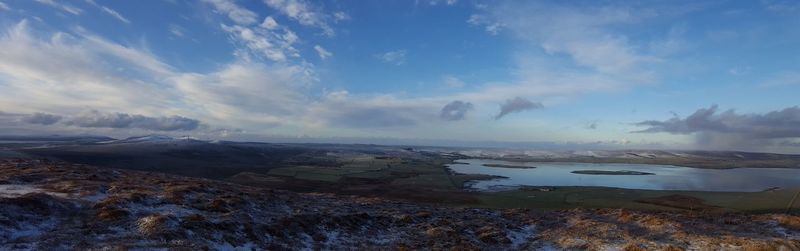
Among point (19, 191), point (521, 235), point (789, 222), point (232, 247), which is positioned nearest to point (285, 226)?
point (232, 247)

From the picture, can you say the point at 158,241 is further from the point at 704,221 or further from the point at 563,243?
the point at 704,221

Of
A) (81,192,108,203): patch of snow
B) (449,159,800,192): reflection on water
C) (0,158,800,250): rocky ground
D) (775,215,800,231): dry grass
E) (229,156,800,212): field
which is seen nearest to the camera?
(0,158,800,250): rocky ground

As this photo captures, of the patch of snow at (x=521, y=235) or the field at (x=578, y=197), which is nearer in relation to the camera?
the patch of snow at (x=521, y=235)

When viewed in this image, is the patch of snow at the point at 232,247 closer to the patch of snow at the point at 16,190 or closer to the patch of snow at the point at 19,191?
the patch of snow at the point at 19,191

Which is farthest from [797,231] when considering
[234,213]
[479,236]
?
[234,213]

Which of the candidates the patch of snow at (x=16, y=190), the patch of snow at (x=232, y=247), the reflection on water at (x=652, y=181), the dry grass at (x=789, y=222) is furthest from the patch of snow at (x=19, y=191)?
the reflection on water at (x=652, y=181)

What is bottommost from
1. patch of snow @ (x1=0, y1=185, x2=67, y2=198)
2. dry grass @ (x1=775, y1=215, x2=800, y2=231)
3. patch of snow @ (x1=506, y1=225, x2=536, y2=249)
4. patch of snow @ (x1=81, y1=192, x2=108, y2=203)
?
patch of snow @ (x1=506, y1=225, x2=536, y2=249)

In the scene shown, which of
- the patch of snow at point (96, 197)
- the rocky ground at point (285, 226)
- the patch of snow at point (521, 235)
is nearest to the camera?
the rocky ground at point (285, 226)

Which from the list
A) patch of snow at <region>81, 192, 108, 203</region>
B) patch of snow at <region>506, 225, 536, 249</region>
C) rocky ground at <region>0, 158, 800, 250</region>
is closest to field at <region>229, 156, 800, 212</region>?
rocky ground at <region>0, 158, 800, 250</region>

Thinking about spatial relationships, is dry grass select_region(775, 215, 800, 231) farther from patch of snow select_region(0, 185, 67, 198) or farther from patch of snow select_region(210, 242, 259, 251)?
patch of snow select_region(0, 185, 67, 198)
